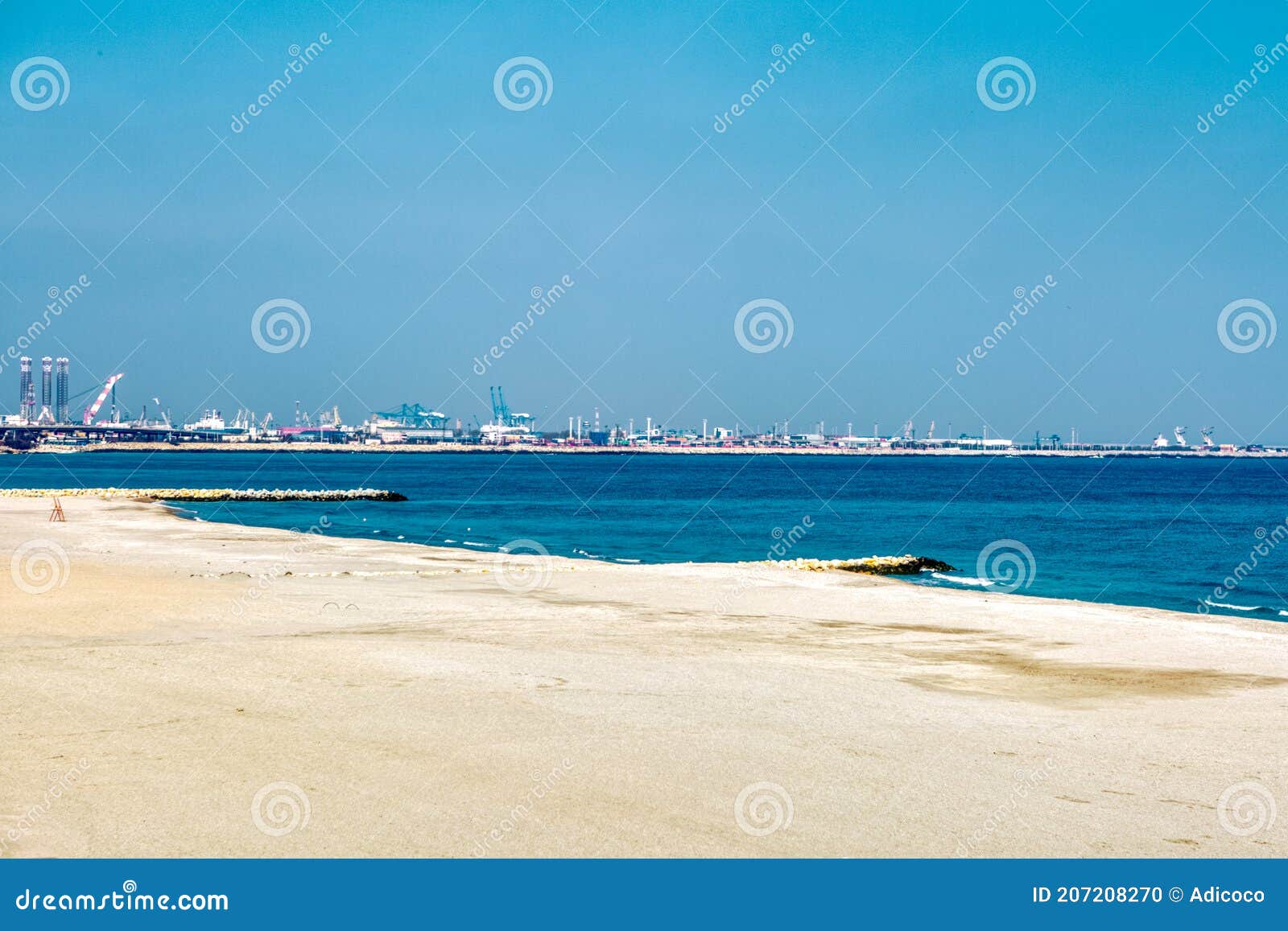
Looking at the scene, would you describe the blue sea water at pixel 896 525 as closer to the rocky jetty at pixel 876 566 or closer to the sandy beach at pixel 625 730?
the rocky jetty at pixel 876 566

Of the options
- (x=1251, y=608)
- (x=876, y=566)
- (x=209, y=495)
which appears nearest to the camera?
(x=1251, y=608)

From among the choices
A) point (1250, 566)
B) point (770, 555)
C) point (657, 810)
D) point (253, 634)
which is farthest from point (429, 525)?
point (657, 810)

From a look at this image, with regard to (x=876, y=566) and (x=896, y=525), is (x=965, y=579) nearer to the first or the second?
(x=876, y=566)

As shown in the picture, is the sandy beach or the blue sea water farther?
the blue sea water

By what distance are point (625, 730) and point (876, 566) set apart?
27.6 metres

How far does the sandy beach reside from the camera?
8125 mm

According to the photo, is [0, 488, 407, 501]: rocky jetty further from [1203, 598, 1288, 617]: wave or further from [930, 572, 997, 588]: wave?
[1203, 598, 1288, 617]: wave

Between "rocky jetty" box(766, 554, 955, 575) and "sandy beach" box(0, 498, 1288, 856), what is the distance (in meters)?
12.8

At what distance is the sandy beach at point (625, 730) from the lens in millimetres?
8125

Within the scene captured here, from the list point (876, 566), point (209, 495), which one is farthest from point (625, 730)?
point (209, 495)

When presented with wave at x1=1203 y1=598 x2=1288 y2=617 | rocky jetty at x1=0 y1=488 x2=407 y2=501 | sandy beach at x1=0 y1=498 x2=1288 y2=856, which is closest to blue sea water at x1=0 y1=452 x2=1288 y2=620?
wave at x1=1203 y1=598 x2=1288 y2=617

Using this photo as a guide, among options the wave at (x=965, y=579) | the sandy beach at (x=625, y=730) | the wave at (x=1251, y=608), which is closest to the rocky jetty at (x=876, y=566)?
the wave at (x=965, y=579)

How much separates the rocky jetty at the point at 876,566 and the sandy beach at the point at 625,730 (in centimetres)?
1283

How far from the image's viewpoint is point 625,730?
36.6ft
